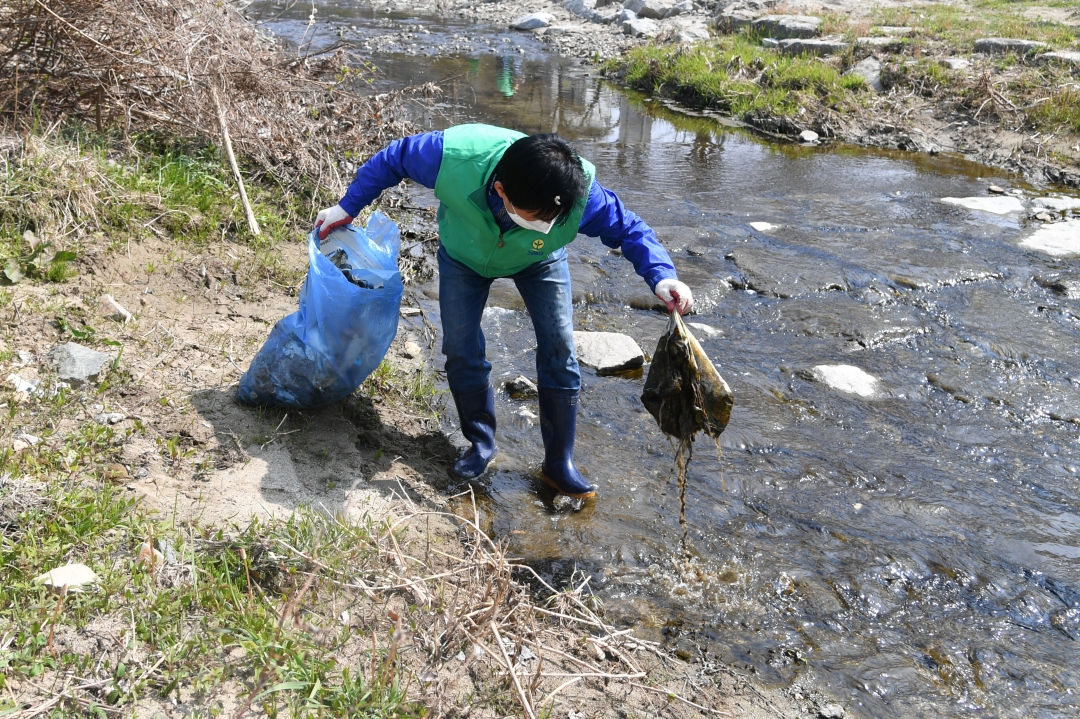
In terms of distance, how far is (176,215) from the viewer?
424 cm

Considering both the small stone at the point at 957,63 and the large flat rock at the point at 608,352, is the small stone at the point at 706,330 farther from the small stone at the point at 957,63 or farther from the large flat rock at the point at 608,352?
the small stone at the point at 957,63

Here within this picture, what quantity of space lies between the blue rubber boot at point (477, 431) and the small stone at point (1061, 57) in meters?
8.25

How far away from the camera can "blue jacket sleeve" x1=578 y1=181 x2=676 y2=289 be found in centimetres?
282

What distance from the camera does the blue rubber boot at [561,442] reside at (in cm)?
320

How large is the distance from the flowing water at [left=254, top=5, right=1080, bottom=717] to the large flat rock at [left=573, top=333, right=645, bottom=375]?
0.11 meters

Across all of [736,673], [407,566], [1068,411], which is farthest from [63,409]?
[1068,411]

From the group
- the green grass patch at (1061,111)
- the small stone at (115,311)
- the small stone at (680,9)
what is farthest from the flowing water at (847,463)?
the small stone at (680,9)

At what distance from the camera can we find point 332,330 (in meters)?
3.07

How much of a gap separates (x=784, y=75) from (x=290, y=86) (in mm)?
5841

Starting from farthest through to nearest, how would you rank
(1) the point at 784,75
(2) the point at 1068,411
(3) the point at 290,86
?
(1) the point at 784,75, (3) the point at 290,86, (2) the point at 1068,411

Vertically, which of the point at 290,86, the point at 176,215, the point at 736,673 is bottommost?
the point at 736,673

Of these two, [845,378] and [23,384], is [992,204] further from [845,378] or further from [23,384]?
[23,384]

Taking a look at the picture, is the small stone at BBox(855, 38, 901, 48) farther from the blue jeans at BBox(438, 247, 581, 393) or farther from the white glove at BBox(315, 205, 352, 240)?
the white glove at BBox(315, 205, 352, 240)

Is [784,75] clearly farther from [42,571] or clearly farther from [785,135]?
[42,571]
